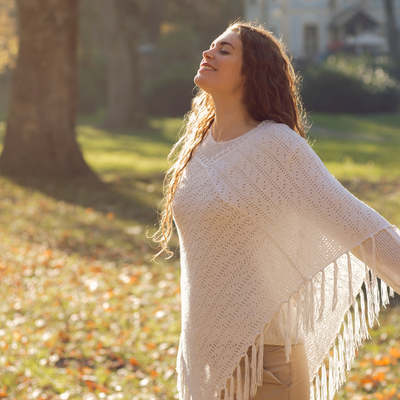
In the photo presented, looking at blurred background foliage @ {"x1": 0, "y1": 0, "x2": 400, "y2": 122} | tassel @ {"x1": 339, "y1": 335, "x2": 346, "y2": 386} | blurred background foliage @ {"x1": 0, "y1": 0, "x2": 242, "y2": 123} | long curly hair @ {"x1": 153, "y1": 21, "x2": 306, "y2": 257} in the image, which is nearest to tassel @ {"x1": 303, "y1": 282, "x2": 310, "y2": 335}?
tassel @ {"x1": 339, "y1": 335, "x2": 346, "y2": 386}

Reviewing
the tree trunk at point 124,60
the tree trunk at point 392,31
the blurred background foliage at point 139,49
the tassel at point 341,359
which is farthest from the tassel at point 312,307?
the tree trunk at point 392,31

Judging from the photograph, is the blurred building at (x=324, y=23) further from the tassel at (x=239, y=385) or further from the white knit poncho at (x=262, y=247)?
the tassel at (x=239, y=385)

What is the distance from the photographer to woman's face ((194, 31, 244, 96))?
7.99ft

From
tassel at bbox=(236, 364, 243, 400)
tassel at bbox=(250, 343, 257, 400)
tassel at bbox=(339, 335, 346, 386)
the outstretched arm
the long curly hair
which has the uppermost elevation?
the long curly hair

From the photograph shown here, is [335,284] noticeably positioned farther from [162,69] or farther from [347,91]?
[162,69]

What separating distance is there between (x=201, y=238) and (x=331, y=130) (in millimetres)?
22092

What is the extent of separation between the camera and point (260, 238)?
2324mm

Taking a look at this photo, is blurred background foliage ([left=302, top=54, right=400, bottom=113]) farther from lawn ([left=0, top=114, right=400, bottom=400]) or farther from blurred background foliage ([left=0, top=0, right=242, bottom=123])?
lawn ([left=0, top=114, right=400, bottom=400])

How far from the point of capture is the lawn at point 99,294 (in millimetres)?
4965

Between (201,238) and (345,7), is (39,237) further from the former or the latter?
(345,7)

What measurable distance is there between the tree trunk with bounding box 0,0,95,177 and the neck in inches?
445

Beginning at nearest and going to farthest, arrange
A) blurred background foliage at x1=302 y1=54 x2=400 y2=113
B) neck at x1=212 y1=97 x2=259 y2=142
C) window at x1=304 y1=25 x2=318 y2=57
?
neck at x1=212 y1=97 x2=259 y2=142 → blurred background foliage at x1=302 y1=54 x2=400 y2=113 → window at x1=304 y1=25 x2=318 y2=57

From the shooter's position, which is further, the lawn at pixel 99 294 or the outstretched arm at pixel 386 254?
the lawn at pixel 99 294

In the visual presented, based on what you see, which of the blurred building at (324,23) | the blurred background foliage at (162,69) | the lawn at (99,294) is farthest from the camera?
the blurred building at (324,23)
